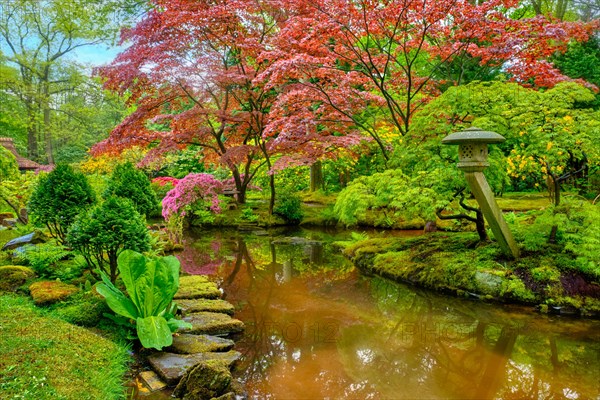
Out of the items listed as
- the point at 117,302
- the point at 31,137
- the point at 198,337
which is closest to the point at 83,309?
the point at 117,302

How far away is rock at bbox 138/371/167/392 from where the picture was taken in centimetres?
253

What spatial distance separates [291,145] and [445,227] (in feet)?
13.5

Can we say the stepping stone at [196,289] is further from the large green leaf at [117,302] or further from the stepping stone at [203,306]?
the large green leaf at [117,302]

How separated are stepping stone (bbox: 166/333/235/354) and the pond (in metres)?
0.18

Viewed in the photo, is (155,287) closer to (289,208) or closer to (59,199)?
(59,199)

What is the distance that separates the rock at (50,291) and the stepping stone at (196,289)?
1.02m

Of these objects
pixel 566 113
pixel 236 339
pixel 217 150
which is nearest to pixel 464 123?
pixel 566 113

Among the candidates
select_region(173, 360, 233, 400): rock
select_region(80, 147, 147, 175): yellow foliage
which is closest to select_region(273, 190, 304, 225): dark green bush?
select_region(173, 360, 233, 400): rock

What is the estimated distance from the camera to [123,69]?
28.5 ft

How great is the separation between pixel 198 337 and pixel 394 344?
1.68 m

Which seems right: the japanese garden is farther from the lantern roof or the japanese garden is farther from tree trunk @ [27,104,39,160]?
tree trunk @ [27,104,39,160]

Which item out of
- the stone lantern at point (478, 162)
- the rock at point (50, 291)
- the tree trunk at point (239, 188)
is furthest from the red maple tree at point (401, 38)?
the rock at point (50, 291)

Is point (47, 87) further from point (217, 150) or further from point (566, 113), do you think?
point (566, 113)

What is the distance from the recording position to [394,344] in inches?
131
